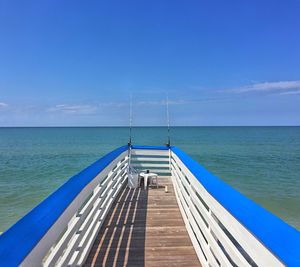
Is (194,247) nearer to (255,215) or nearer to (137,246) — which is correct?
(137,246)

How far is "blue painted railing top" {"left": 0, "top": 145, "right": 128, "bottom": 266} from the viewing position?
1092 millimetres

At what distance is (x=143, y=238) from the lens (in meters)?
3.42

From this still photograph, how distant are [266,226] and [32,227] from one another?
51.9 inches

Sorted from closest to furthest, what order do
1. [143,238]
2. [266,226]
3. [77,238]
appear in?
1. [266,226]
2. [77,238]
3. [143,238]

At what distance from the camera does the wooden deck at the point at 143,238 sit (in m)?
2.85

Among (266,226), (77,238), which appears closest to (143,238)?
(77,238)

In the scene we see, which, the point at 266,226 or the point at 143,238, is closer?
the point at 266,226

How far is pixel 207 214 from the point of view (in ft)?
8.00

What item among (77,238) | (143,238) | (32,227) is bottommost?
(143,238)

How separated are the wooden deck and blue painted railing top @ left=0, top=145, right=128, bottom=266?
1.19 meters

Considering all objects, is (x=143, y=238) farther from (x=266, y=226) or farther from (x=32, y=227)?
(x=266, y=226)

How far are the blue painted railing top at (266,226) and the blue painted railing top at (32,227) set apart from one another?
1165mm

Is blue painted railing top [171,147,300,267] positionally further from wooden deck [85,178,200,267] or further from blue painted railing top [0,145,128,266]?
wooden deck [85,178,200,267]

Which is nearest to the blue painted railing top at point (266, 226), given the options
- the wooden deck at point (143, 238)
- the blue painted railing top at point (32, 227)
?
the blue painted railing top at point (32, 227)
